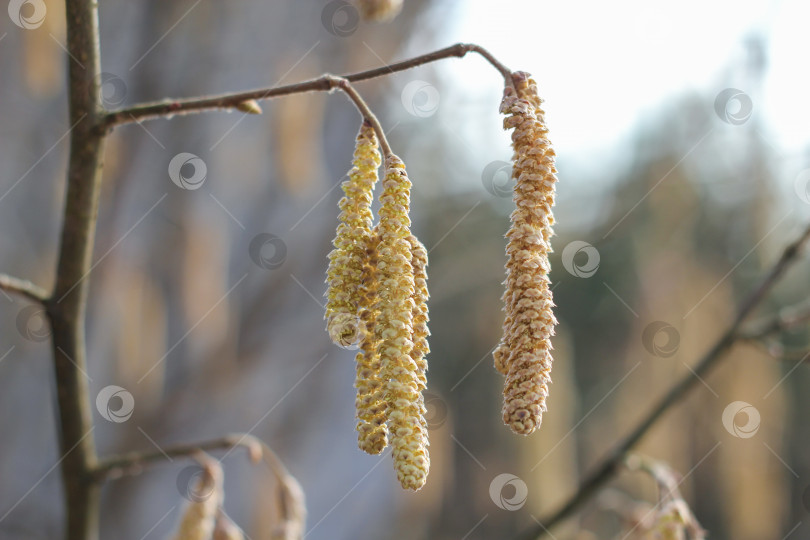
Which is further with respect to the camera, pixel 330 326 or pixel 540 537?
pixel 540 537

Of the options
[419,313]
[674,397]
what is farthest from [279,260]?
[419,313]

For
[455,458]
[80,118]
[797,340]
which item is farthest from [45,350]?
[797,340]

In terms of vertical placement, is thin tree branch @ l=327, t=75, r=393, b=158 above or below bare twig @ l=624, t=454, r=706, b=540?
above

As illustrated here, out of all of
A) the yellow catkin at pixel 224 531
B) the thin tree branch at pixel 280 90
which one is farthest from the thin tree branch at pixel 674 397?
the thin tree branch at pixel 280 90

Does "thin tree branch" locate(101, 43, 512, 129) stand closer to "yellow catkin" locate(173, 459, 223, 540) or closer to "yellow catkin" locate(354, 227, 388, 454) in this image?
"yellow catkin" locate(354, 227, 388, 454)

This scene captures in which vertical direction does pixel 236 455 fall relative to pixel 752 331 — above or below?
below

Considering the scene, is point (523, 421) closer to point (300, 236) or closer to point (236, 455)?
point (300, 236)

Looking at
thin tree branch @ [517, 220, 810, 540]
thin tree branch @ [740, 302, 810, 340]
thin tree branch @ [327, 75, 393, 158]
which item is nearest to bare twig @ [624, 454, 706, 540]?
thin tree branch @ [517, 220, 810, 540]

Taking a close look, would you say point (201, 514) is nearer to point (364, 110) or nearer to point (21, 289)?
point (21, 289)
